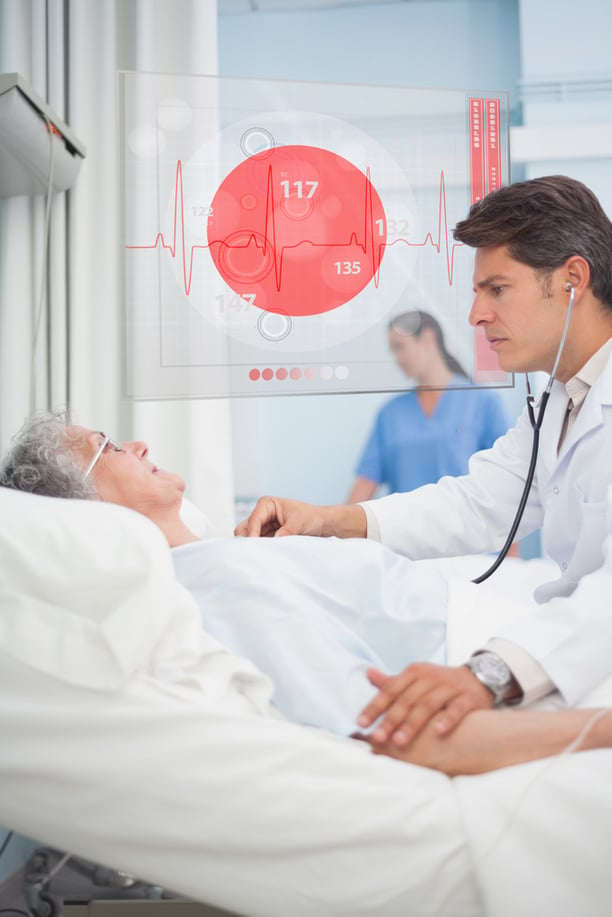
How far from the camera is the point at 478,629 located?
1.18 meters

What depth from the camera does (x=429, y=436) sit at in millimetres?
2689

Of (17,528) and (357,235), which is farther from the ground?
(357,235)

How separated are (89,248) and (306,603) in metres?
1.49

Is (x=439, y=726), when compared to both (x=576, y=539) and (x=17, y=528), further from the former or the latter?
(x=576, y=539)

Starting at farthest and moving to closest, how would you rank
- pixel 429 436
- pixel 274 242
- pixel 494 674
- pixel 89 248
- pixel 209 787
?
pixel 429 436, pixel 89 248, pixel 274 242, pixel 494 674, pixel 209 787

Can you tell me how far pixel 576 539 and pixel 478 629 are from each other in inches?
12.0

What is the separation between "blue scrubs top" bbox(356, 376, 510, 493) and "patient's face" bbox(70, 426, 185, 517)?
4.74 feet

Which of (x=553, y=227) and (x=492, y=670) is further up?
(x=553, y=227)

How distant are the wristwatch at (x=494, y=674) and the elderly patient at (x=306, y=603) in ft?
0.14

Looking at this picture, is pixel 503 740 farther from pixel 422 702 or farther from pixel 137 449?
pixel 137 449

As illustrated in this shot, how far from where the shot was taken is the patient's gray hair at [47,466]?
1.25 metres

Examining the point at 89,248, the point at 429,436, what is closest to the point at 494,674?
the point at 89,248

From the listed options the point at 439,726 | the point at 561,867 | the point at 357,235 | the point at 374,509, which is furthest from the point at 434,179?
the point at 561,867

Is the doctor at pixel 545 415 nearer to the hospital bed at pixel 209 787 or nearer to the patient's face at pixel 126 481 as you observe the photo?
the patient's face at pixel 126 481
